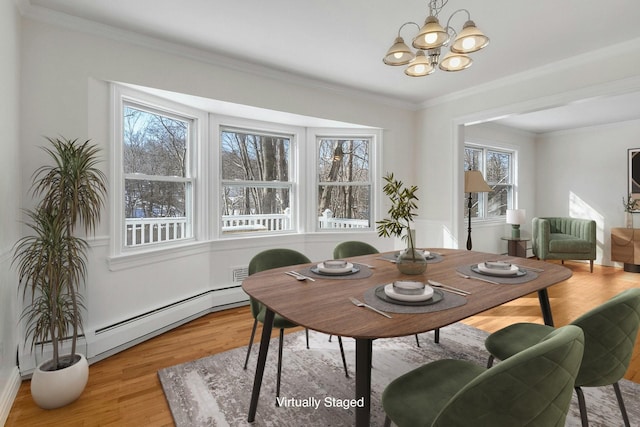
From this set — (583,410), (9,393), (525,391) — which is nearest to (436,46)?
(525,391)

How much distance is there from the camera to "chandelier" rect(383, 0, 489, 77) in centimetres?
169

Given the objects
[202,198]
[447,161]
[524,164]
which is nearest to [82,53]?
[202,198]

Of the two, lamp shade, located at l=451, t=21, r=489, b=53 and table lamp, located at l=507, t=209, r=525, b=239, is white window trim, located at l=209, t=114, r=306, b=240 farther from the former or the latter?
table lamp, located at l=507, t=209, r=525, b=239

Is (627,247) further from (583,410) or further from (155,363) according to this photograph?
(155,363)

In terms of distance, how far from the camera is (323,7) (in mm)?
2250

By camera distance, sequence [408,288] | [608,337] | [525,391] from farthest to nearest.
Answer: [408,288] → [608,337] → [525,391]

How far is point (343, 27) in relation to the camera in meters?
2.51

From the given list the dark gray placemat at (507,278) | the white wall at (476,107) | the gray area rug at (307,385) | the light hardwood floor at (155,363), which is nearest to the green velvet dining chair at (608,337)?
the dark gray placemat at (507,278)

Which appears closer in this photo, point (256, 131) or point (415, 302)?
point (415, 302)

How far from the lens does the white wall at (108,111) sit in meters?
2.27

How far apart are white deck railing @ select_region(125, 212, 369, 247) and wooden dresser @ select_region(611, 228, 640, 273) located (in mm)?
4452

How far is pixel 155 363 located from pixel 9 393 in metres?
0.79

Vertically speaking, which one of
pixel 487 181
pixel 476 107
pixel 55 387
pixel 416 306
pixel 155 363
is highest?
pixel 476 107

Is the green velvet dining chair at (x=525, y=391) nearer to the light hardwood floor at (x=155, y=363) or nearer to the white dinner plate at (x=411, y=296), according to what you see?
the white dinner plate at (x=411, y=296)
